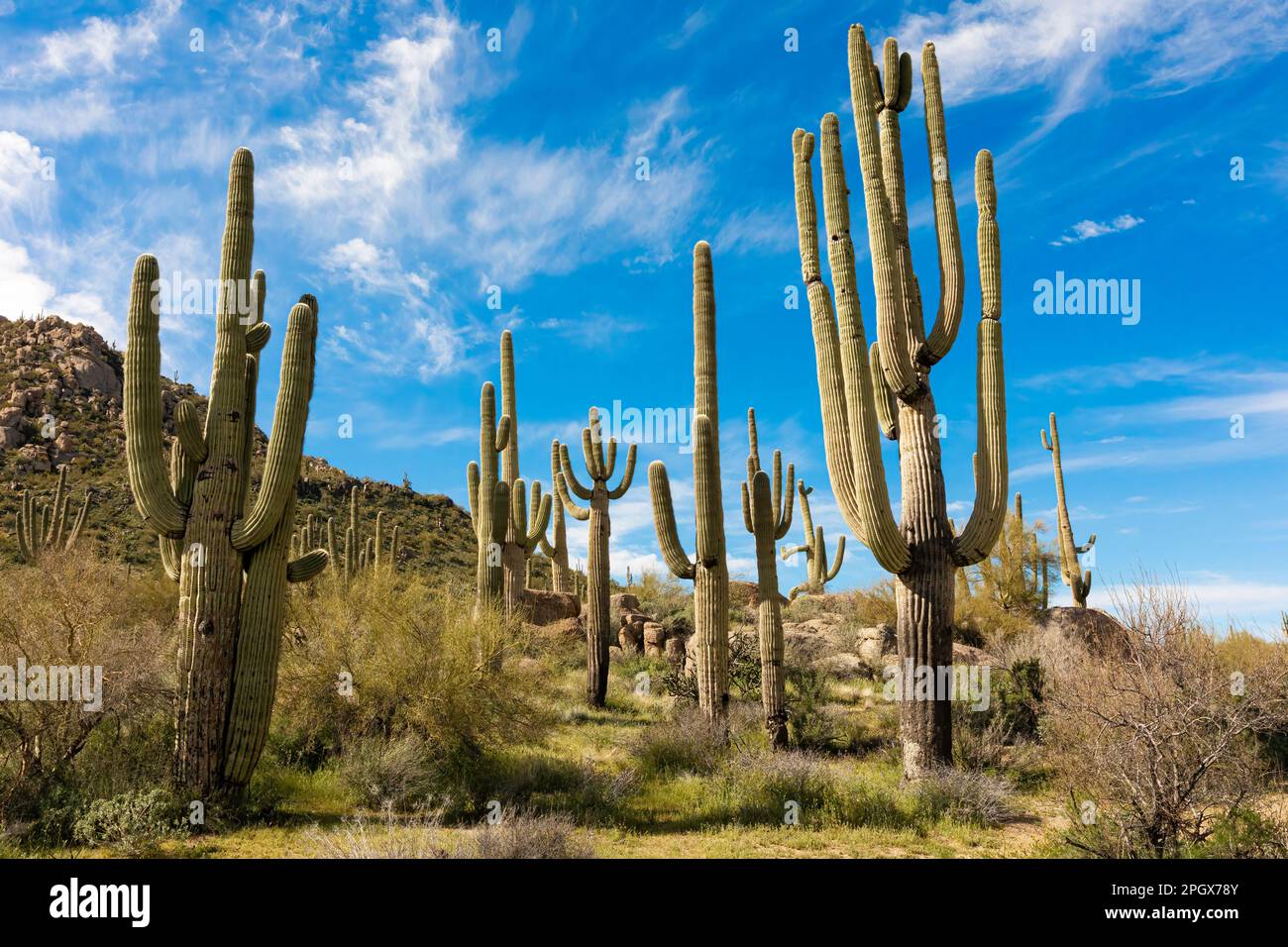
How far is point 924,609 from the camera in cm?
1048

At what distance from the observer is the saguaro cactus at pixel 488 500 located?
652 inches

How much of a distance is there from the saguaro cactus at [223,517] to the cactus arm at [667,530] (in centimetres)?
556

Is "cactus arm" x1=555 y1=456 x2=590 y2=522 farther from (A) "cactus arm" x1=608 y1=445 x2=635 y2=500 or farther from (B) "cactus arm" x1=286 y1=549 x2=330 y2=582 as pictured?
(B) "cactus arm" x1=286 y1=549 x2=330 y2=582

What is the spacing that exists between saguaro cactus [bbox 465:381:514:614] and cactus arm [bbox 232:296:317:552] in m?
6.90

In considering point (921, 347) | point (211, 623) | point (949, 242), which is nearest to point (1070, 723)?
point (921, 347)

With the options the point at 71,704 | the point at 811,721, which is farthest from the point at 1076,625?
the point at 71,704

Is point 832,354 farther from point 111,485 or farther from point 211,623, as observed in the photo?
point 111,485

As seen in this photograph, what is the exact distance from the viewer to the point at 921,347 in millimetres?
11125

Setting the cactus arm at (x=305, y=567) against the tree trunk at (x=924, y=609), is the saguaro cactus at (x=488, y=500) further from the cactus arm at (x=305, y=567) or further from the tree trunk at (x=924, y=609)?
the tree trunk at (x=924, y=609)

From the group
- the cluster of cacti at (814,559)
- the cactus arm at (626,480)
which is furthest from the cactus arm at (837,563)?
the cactus arm at (626,480)

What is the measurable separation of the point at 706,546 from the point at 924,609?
346 cm

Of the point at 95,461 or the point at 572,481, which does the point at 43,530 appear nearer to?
the point at 95,461

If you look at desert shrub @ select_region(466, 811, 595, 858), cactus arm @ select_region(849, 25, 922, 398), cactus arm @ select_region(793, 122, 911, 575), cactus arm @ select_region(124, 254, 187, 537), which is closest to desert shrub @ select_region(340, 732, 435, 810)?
desert shrub @ select_region(466, 811, 595, 858)
